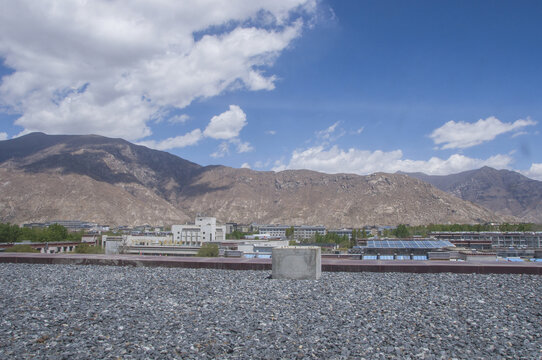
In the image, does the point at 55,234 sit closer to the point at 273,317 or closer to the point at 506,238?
the point at 273,317

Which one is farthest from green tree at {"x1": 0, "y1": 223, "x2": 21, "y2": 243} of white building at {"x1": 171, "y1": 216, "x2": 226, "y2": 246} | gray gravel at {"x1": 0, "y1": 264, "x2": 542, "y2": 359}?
gray gravel at {"x1": 0, "y1": 264, "x2": 542, "y2": 359}

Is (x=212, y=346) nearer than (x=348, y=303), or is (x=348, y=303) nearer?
(x=212, y=346)

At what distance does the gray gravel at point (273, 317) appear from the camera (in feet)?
15.5

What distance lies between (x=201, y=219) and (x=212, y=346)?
8439 cm

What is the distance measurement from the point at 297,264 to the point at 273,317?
3.39m

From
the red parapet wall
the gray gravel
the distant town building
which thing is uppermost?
the red parapet wall

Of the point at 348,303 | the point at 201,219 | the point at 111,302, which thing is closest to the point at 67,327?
the point at 111,302

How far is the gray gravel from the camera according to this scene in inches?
186

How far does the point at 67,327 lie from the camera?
552 cm

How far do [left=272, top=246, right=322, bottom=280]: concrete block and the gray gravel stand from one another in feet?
1.14

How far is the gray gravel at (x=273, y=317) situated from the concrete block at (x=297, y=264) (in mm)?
346

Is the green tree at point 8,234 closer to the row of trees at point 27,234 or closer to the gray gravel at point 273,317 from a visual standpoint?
the row of trees at point 27,234

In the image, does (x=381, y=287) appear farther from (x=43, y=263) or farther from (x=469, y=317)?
(x=43, y=263)

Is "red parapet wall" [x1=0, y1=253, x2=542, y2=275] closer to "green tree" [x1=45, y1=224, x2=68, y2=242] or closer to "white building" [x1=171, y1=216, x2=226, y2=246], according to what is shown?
"green tree" [x1=45, y1=224, x2=68, y2=242]
